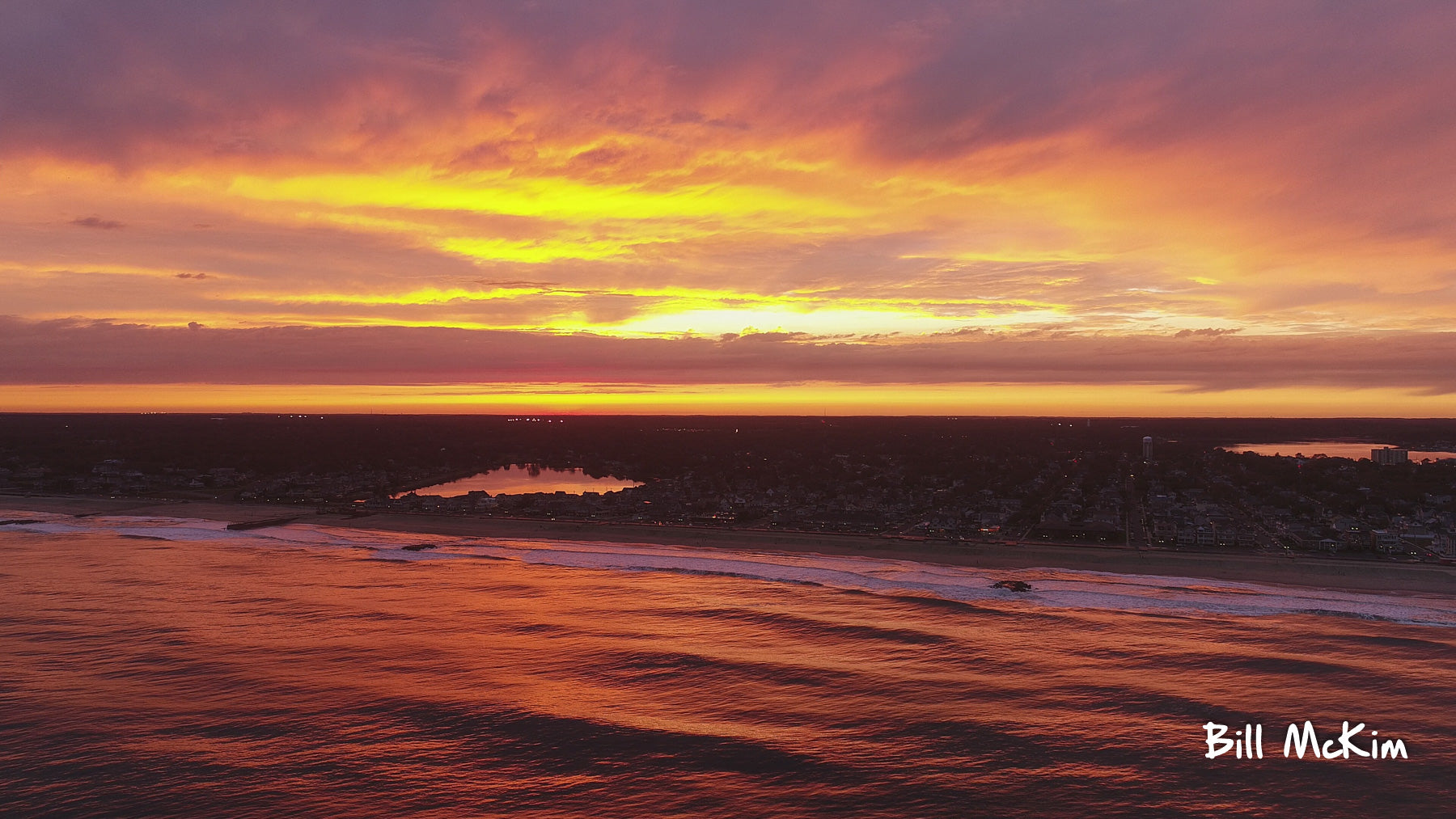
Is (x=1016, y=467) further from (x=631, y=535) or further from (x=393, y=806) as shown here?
(x=393, y=806)

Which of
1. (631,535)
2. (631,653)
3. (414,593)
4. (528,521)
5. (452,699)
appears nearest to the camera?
(452,699)

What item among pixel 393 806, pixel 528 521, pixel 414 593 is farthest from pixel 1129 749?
pixel 528 521

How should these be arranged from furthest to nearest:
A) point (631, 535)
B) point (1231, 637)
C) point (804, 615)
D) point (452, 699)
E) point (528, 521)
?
point (528, 521) < point (631, 535) < point (804, 615) < point (1231, 637) < point (452, 699)

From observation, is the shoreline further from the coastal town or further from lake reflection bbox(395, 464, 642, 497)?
lake reflection bbox(395, 464, 642, 497)
